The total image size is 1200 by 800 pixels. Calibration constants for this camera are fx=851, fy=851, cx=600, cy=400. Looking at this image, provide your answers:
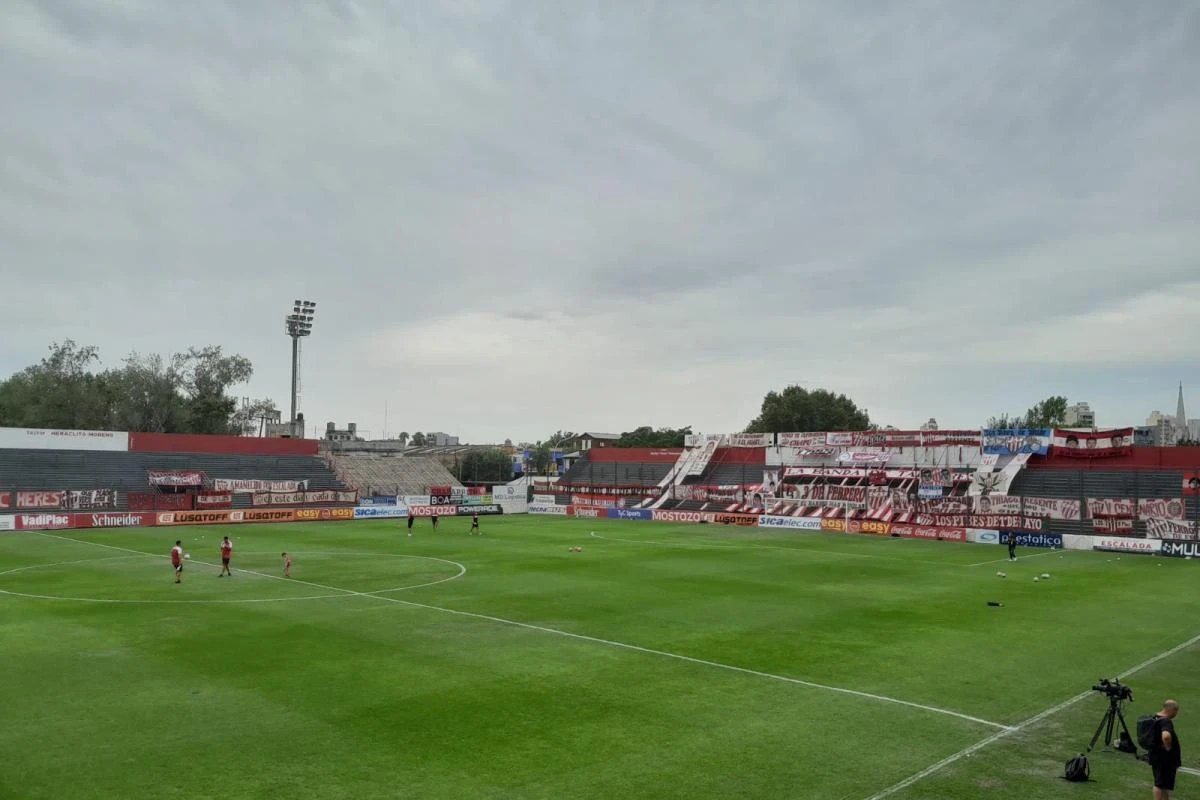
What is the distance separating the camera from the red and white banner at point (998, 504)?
61531 mm

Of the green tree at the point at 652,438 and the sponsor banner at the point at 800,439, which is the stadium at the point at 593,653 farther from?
the green tree at the point at 652,438

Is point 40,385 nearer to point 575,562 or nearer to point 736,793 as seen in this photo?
point 575,562

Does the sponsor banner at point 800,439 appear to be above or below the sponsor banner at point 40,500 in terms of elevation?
above

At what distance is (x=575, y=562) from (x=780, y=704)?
2448 cm

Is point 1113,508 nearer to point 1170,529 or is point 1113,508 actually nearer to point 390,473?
point 1170,529

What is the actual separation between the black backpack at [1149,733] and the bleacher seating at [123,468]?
7100 centimetres

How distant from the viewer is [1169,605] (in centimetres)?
2966

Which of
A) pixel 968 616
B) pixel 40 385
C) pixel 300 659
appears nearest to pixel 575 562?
pixel 968 616

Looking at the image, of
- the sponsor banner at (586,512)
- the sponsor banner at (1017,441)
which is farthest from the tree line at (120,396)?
the sponsor banner at (1017,441)

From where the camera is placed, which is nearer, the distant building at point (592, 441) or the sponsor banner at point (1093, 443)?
the sponsor banner at point (1093, 443)

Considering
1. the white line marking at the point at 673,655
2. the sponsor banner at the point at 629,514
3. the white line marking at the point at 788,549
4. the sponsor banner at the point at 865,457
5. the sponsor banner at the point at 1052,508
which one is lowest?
the white line marking at the point at 788,549

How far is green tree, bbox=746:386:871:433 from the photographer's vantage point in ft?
393

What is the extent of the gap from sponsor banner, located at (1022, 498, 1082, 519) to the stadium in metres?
0.21

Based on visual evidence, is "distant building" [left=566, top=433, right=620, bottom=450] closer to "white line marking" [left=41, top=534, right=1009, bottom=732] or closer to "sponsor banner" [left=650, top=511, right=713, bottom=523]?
"sponsor banner" [left=650, top=511, right=713, bottom=523]
